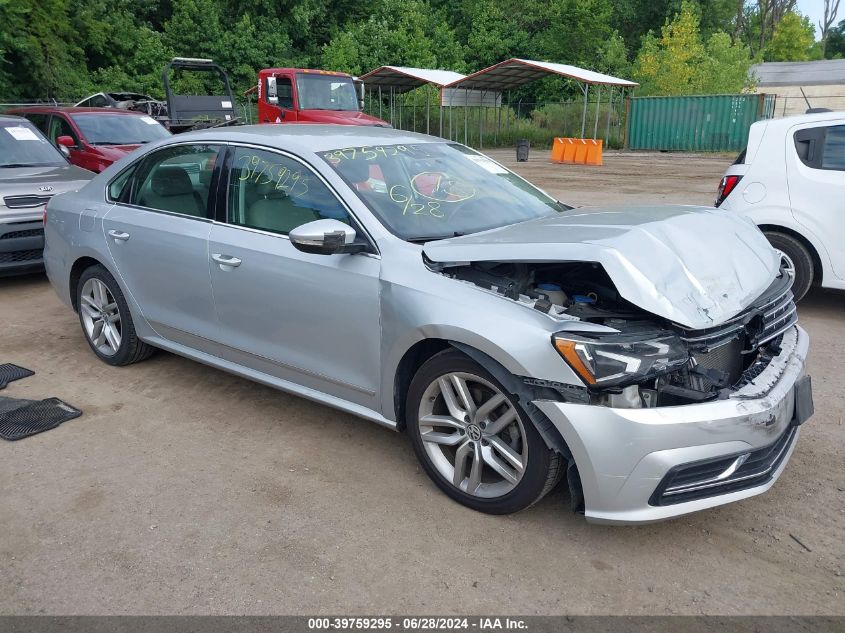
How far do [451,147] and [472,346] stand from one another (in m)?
1.92

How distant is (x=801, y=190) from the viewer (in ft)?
19.8

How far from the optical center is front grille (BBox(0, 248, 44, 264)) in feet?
23.4

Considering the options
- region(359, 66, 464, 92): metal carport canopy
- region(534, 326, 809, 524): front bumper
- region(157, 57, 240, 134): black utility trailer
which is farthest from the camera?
region(359, 66, 464, 92): metal carport canopy

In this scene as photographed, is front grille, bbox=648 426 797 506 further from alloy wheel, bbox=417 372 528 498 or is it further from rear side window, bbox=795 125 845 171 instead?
rear side window, bbox=795 125 845 171

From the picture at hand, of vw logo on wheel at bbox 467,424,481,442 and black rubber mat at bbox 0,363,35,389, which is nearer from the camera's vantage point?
vw logo on wheel at bbox 467,424,481,442

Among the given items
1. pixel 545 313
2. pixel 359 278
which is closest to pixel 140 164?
pixel 359 278

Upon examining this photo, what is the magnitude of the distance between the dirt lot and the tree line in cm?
2452

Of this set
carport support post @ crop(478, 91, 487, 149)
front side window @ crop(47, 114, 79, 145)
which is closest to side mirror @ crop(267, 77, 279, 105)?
front side window @ crop(47, 114, 79, 145)

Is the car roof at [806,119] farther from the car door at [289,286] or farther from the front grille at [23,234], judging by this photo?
the front grille at [23,234]

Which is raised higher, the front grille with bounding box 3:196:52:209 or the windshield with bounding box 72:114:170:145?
the windshield with bounding box 72:114:170:145

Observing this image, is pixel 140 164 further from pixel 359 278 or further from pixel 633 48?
pixel 633 48

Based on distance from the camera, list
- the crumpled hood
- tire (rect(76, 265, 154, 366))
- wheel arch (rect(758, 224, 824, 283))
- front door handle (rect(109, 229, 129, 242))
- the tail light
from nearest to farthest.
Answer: the crumpled hood, front door handle (rect(109, 229, 129, 242)), tire (rect(76, 265, 154, 366)), wheel arch (rect(758, 224, 824, 283)), the tail light

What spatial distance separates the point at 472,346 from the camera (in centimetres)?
298

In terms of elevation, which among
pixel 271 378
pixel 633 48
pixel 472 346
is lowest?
pixel 271 378
